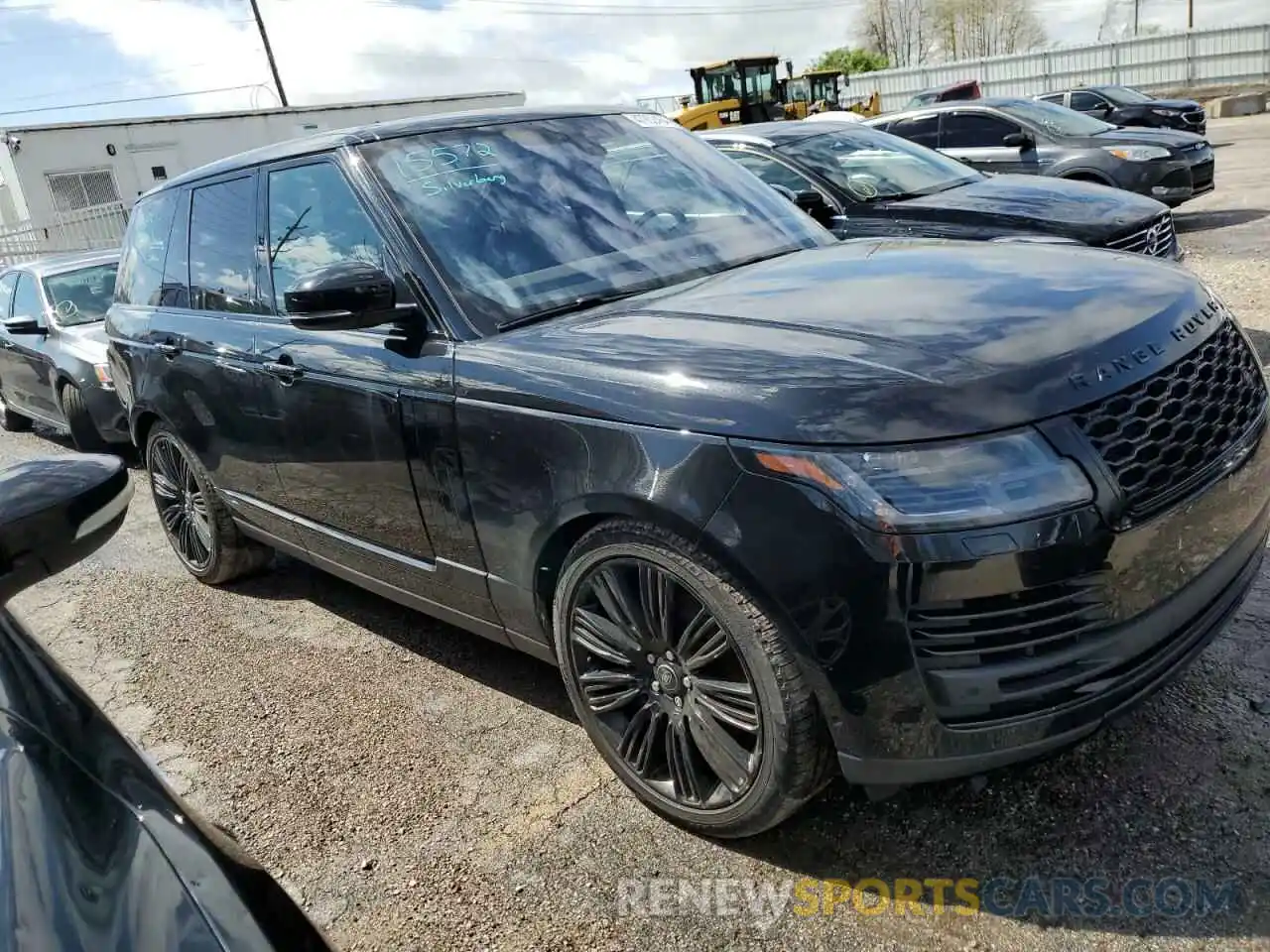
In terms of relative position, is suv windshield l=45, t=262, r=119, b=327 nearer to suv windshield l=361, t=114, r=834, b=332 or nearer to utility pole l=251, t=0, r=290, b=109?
suv windshield l=361, t=114, r=834, b=332

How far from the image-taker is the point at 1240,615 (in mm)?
3246

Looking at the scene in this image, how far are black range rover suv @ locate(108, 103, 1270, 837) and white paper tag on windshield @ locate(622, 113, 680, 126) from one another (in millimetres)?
84

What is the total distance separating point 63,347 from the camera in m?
7.50

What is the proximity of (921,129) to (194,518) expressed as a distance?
953 centimetres

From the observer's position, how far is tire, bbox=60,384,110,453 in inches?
290

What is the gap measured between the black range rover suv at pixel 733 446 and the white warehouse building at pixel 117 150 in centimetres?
2355

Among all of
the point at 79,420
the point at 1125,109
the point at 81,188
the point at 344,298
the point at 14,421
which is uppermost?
the point at 81,188

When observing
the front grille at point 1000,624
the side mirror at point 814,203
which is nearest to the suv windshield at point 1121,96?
the side mirror at point 814,203

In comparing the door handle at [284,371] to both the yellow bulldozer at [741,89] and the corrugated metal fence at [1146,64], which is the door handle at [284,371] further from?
the corrugated metal fence at [1146,64]

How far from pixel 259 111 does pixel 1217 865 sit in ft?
111

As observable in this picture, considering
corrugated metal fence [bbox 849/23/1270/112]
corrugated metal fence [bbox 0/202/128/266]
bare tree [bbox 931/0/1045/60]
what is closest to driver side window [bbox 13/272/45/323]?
corrugated metal fence [bbox 0/202/128/266]

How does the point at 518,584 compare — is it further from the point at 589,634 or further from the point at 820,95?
the point at 820,95

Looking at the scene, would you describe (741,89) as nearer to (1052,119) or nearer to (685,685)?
(1052,119)

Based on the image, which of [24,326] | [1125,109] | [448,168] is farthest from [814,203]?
[1125,109]
